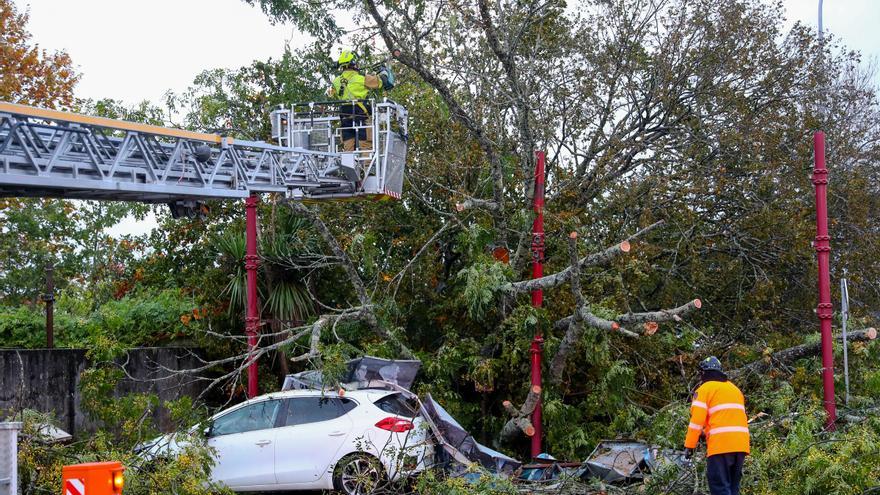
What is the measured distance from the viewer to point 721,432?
331 inches

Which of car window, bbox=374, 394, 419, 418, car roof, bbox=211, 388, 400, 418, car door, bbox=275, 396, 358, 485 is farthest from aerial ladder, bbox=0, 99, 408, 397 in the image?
car window, bbox=374, 394, 419, 418

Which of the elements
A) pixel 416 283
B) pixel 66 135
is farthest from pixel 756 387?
pixel 66 135

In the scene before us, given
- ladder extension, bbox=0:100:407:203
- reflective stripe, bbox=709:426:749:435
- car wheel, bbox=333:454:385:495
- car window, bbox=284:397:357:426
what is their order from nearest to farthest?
ladder extension, bbox=0:100:407:203 → reflective stripe, bbox=709:426:749:435 → car wheel, bbox=333:454:385:495 → car window, bbox=284:397:357:426

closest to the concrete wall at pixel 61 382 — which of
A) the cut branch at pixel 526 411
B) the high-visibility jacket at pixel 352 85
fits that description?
the high-visibility jacket at pixel 352 85

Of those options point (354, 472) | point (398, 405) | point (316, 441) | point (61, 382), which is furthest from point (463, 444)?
point (61, 382)

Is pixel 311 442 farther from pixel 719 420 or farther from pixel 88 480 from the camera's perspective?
pixel 719 420

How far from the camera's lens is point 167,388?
517 inches

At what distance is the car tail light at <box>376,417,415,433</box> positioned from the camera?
10.5 m

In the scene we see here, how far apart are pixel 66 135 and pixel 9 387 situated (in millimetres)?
5953

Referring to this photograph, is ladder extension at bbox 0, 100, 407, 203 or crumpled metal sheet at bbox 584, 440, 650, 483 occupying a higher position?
ladder extension at bbox 0, 100, 407, 203

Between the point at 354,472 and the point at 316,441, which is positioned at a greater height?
the point at 316,441

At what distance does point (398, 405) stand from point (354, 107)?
3835 millimetres

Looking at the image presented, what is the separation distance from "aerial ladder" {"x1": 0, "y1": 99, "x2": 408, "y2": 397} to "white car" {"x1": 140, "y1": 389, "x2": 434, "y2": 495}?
1.89m

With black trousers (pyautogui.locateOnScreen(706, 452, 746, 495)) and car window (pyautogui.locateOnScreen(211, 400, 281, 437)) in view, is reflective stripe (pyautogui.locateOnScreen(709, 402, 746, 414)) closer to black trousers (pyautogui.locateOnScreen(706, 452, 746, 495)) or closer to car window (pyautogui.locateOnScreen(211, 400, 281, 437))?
black trousers (pyautogui.locateOnScreen(706, 452, 746, 495))
